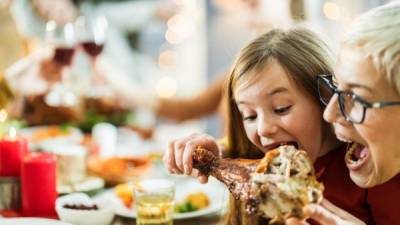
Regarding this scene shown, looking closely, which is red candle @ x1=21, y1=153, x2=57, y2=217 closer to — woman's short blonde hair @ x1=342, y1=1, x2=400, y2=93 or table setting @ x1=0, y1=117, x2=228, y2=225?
table setting @ x1=0, y1=117, x2=228, y2=225

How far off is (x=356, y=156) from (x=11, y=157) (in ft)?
3.60

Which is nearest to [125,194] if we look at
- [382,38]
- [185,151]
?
[185,151]

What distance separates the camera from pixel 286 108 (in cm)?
142

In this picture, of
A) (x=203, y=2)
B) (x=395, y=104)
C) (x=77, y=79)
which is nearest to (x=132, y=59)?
(x=203, y=2)

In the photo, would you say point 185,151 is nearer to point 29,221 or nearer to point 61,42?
point 29,221

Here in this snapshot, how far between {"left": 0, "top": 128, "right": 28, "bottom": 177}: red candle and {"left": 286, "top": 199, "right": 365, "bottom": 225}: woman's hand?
1.05m

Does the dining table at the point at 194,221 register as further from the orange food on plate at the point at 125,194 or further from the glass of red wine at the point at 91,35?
the glass of red wine at the point at 91,35

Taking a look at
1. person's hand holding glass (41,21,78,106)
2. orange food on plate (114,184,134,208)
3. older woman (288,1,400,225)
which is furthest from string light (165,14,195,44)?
older woman (288,1,400,225)

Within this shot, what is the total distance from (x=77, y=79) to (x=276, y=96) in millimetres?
1640

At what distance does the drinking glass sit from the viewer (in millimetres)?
→ 1617

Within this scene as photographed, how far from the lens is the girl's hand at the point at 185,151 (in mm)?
1416

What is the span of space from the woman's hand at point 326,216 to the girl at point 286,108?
0.59ft

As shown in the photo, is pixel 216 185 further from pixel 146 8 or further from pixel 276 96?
pixel 146 8

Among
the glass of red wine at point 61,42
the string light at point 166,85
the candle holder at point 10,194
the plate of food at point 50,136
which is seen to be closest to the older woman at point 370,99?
the candle holder at point 10,194
